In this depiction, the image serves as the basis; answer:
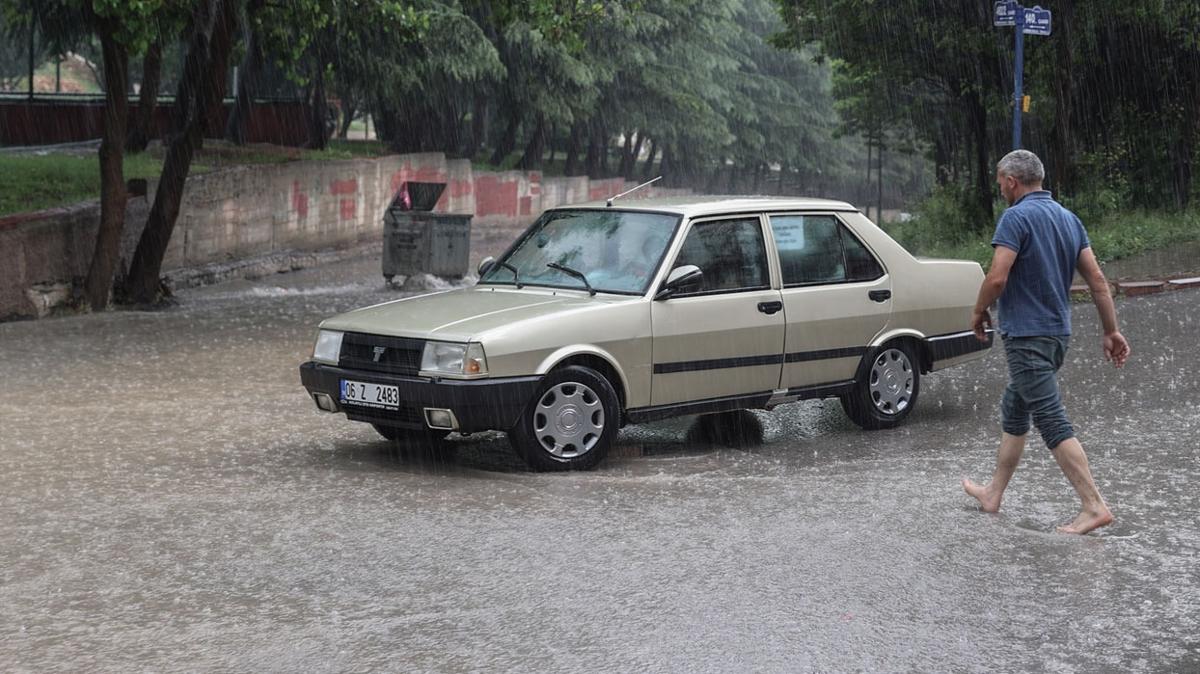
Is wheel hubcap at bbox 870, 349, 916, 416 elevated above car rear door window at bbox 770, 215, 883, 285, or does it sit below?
below

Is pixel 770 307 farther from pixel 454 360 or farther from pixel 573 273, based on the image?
pixel 454 360

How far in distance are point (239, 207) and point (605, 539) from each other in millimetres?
19519

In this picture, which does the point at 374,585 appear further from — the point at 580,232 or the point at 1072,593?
the point at 580,232

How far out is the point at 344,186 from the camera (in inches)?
1232

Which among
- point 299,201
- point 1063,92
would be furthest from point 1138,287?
point 299,201

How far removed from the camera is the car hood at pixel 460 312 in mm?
8781

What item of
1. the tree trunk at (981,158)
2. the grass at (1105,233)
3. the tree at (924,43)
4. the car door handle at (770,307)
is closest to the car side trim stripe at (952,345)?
the car door handle at (770,307)

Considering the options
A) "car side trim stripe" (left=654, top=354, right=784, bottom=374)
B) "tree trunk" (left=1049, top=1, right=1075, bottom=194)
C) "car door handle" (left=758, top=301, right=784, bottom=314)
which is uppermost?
"tree trunk" (left=1049, top=1, right=1075, bottom=194)

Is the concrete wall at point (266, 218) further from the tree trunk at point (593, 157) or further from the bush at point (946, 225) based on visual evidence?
the tree trunk at point (593, 157)

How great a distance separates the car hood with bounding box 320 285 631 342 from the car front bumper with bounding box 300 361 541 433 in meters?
0.26

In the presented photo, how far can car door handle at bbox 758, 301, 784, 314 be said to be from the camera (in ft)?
32.2

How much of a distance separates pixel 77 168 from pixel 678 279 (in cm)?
1702

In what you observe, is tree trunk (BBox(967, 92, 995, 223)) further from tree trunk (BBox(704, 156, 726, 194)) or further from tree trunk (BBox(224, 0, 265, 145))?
tree trunk (BBox(704, 156, 726, 194))

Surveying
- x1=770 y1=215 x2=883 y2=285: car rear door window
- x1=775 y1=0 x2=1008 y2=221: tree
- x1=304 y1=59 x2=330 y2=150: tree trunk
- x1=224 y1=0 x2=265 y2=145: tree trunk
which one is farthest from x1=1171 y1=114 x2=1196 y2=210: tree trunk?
x1=770 y1=215 x2=883 y2=285: car rear door window
